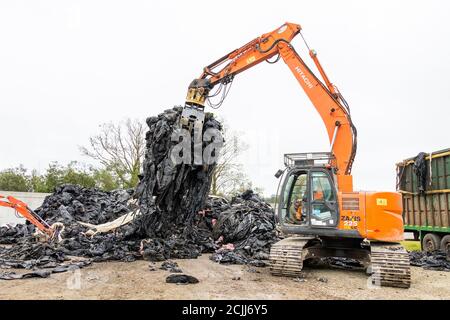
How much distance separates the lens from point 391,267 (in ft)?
19.5

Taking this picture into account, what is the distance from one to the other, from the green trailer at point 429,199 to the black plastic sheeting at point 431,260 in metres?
0.34

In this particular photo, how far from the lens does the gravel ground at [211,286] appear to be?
5.11 m

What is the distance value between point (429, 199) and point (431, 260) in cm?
216

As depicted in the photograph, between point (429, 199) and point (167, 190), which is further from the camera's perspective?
point (429, 199)

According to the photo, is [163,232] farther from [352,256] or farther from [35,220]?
[352,256]

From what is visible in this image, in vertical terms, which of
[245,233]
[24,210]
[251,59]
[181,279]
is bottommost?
[181,279]

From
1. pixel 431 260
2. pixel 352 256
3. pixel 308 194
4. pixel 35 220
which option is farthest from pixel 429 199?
pixel 35 220

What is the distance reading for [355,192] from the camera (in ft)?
21.4

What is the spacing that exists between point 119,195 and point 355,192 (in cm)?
1014

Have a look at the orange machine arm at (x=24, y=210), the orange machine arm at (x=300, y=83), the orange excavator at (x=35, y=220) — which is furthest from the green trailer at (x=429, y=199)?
the orange machine arm at (x=24, y=210)

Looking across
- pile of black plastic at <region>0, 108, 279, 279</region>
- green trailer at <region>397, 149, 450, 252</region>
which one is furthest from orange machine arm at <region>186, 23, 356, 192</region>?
green trailer at <region>397, 149, 450, 252</region>

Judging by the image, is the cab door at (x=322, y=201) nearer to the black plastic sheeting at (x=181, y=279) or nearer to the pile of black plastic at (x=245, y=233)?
the pile of black plastic at (x=245, y=233)
